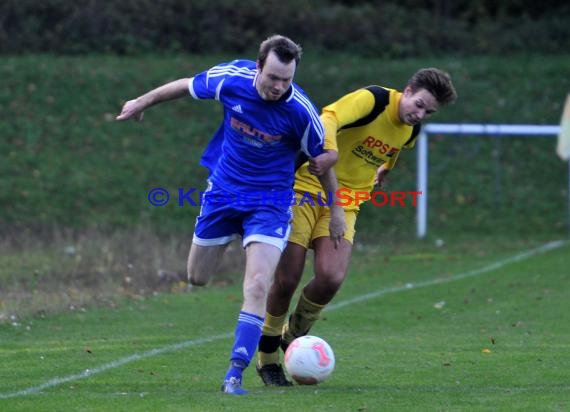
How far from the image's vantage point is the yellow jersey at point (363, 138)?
827 centimetres

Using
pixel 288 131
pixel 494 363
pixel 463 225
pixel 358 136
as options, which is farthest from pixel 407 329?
pixel 463 225

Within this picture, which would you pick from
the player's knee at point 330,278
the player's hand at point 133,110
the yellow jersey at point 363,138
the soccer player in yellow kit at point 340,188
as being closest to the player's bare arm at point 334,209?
the soccer player in yellow kit at point 340,188

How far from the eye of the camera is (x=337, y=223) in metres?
7.82

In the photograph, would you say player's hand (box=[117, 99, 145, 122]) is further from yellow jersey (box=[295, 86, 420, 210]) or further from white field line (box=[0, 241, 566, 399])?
white field line (box=[0, 241, 566, 399])

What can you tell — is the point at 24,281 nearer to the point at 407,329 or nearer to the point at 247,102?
the point at 407,329

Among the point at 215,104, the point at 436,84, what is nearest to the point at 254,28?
the point at 215,104

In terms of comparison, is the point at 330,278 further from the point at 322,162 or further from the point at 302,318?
the point at 322,162

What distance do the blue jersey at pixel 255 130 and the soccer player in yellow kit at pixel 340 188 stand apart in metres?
0.32

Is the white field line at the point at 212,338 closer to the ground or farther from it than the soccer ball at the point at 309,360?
closer to the ground

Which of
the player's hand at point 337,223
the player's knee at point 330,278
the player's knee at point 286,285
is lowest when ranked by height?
the player's knee at point 286,285

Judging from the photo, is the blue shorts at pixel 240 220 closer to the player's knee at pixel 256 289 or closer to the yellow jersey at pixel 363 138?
the player's knee at pixel 256 289

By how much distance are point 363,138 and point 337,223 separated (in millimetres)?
905

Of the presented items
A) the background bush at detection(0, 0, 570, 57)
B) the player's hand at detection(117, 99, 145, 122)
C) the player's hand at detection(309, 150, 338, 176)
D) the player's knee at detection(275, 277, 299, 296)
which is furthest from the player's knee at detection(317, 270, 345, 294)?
the background bush at detection(0, 0, 570, 57)

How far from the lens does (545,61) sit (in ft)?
97.5
